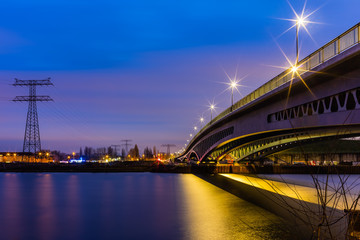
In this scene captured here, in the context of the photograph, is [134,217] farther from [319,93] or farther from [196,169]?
[196,169]

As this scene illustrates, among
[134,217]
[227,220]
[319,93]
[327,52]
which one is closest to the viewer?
[327,52]

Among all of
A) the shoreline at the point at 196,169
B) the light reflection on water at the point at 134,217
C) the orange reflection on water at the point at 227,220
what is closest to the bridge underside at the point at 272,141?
the shoreline at the point at 196,169

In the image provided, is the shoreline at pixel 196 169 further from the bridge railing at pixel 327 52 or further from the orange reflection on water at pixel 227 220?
the bridge railing at pixel 327 52

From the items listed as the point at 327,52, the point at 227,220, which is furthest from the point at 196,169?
the point at 327,52

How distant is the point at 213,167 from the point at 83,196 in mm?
56098

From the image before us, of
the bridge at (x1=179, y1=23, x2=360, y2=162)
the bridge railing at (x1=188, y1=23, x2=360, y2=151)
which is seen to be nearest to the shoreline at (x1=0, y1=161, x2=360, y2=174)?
the bridge at (x1=179, y1=23, x2=360, y2=162)

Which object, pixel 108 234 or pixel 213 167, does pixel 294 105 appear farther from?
pixel 213 167

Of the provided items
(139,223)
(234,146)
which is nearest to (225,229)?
(139,223)

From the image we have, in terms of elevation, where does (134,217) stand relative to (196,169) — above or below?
above

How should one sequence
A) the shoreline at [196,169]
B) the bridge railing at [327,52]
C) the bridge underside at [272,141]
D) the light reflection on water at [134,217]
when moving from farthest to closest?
the shoreline at [196,169] < the bridge underside at [272,141] < the light reflection on water at [134,217] < the bridge railing at [327,52]

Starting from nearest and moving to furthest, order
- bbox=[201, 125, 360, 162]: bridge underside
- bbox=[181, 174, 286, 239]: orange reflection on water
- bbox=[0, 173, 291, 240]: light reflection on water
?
1. bbox=[181, 174, 286, 239]: orange reflection on water
2. bbox=[0, 173, 291, 240]: light reflection on water
3. bbox=[201, 125, 360, 162]: bridge underside

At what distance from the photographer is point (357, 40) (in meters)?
19.9

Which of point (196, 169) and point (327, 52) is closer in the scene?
point (327, 52)

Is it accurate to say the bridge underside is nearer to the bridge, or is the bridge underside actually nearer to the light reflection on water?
the bridge
